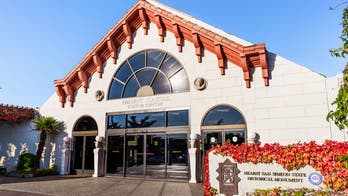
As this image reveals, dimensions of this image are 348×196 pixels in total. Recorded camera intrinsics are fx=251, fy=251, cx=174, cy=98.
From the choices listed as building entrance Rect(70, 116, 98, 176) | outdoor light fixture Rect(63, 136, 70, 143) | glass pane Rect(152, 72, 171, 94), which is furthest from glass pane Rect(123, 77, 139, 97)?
outdoor light fixture Rect(63, 136, 70, 143)

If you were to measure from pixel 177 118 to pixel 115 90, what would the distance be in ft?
14.3

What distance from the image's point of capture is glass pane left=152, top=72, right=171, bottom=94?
13156 mm

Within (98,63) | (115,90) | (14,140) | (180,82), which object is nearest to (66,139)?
(115,90)

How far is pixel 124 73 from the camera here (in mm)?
14570

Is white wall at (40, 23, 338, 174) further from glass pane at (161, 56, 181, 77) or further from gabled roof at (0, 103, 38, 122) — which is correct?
gabled roof at (0, 103, 38, 122)

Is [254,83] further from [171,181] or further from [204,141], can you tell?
[171,181]

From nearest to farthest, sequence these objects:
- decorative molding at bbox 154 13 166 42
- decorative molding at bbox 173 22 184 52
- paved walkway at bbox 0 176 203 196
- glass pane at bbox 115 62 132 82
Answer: paved walkway at bbox 0 176 203 196 → decorative molding at bbox 173 22 184 52 → decorative molding at bbox 154 13 166 42 → glass pane at bbox 115 62 132 82

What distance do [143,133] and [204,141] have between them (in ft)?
11.0

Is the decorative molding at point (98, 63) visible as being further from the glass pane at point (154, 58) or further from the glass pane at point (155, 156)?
the glass pane at point (155, 156)

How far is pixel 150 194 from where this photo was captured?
8.91 meters

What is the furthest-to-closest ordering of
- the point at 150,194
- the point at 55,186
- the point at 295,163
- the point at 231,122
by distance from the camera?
the point at 231,122 < the point at 55,186 < the point at 150,194 < the point at 295,163

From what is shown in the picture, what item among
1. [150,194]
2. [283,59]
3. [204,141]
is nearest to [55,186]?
[150,194]

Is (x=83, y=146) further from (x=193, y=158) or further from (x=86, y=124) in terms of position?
(x=193, y=158)

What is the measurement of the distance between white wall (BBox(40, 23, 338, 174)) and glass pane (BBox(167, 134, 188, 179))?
0.88 metres
